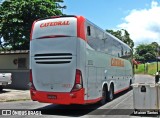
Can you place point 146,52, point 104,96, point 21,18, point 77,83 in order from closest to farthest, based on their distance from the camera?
point 77,83
point 104,96
point 21,18
point 146,52

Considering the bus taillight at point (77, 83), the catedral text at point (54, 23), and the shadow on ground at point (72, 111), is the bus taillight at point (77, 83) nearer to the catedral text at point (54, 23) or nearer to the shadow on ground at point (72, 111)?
the shadow on ground at point (72, 111)

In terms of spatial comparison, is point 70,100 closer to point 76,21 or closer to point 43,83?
point 43,83

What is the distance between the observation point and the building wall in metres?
24.6

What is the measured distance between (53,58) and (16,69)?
42.9 feet

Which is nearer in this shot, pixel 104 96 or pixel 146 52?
pixel 104 96

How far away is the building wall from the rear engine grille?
11779mm

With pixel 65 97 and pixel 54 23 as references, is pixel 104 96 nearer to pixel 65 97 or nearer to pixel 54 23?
pixel 65 97

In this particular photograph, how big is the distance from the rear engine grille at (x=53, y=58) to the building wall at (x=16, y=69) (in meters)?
11.8

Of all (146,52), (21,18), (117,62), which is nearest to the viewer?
(117,62)

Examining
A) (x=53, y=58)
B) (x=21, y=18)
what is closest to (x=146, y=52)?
(x=21, y=18)

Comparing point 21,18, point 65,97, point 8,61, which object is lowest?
point 65,97

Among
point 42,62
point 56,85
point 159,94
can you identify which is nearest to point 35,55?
point 42,62

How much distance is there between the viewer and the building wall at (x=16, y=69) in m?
24.6

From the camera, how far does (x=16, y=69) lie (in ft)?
82.0
